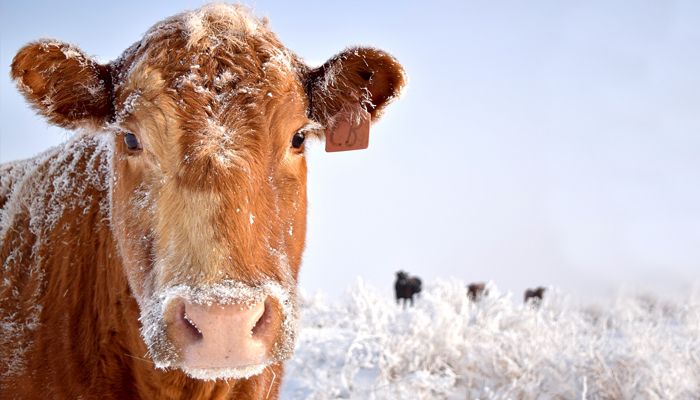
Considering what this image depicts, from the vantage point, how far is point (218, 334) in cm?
213

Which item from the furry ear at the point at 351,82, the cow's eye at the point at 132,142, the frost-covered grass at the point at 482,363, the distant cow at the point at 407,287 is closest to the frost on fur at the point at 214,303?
the cow's eye at the point at 132,142

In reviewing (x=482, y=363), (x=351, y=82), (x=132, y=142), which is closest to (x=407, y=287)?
(x=482, y=363)

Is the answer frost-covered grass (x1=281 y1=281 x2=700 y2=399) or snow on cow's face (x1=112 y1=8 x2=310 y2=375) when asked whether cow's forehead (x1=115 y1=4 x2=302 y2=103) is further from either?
frost-covered grass (x1=281 y1=281 x2=700 y2=399)

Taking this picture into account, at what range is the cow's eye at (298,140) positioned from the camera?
9.59ft

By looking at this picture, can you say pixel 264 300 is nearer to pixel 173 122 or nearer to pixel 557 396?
pixel 173 122

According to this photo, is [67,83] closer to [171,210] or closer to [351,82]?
[171,210]

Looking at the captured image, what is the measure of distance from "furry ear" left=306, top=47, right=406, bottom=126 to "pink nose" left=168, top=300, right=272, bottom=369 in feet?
4.31

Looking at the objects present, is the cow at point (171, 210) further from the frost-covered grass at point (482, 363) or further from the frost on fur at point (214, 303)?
the frost-covered grass at point (482, 363)

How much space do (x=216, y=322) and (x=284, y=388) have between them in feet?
14.2

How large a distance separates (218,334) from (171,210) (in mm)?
592

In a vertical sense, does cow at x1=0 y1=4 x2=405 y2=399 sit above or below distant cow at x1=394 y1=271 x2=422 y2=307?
above

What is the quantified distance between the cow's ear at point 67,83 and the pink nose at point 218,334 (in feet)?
4.52

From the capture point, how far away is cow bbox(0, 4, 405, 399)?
2271 mm

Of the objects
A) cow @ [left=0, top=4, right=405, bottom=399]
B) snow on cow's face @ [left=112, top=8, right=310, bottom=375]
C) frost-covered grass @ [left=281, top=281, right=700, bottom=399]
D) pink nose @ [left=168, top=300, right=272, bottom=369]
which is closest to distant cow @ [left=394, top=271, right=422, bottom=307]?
frost-covered grass @ [left=281, top=281, right=700, bottom=399]
